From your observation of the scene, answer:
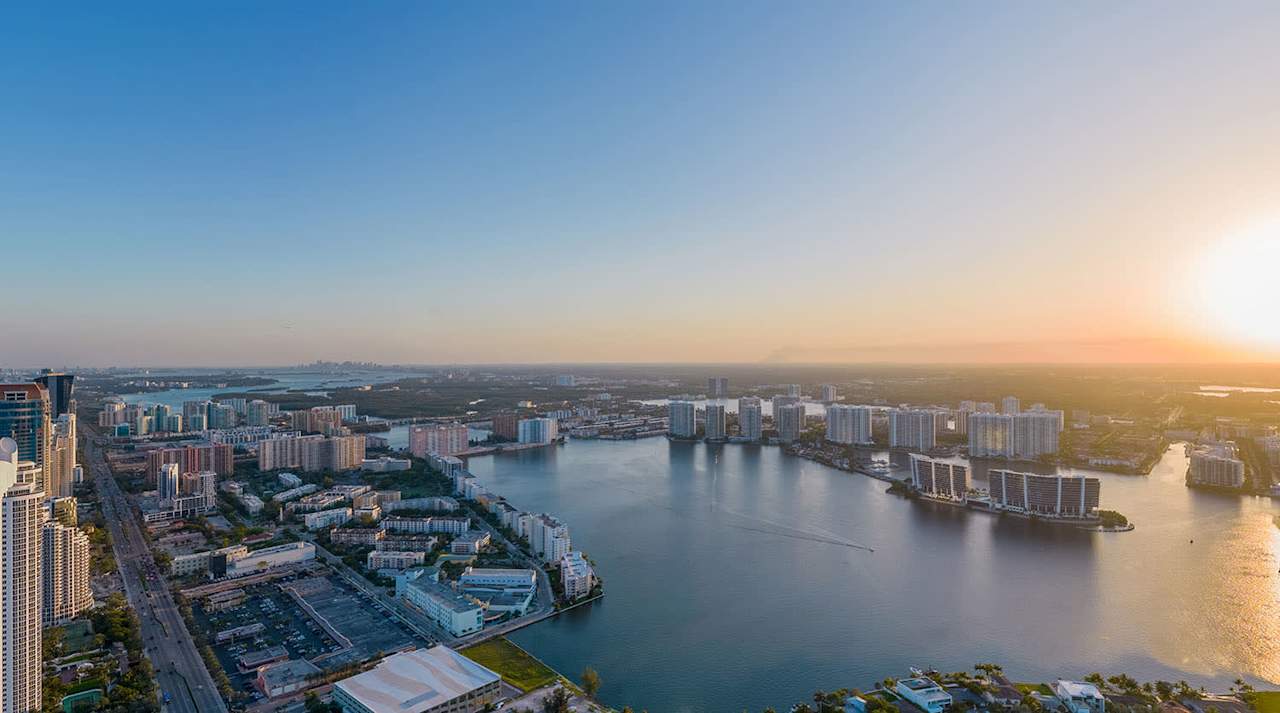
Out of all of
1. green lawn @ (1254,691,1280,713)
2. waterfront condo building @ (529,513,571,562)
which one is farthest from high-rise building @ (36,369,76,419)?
green lawn @ (1254,691,1280,713)

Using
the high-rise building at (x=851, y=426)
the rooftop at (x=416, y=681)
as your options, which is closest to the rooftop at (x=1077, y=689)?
the rooftop at (x=416, y=681)

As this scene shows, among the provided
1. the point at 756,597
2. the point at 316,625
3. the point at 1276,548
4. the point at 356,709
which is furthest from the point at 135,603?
the point at 1276,548

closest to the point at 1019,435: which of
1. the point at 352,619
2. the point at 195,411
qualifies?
the point at 352,619

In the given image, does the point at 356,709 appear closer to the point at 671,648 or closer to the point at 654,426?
the point at 671,648

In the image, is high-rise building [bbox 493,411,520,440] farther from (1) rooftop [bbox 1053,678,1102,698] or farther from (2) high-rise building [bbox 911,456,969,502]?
(1) rooftop [bbox 1053,678,1102,698]

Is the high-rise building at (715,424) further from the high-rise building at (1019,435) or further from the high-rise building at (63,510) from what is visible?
the high-rise building at (63,510)

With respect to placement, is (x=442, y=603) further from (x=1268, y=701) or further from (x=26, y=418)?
(x=26, y=418)
